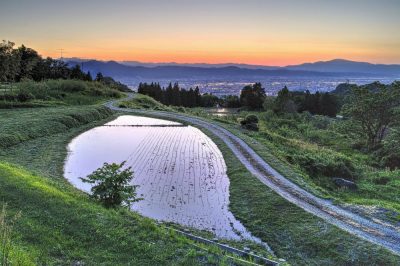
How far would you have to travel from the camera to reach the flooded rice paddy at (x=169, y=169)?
53.3 ft

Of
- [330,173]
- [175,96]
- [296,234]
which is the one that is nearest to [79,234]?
[296,234]

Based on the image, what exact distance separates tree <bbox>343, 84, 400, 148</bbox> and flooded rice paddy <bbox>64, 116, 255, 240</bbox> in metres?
24.4

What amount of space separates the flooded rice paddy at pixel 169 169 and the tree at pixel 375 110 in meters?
24.4

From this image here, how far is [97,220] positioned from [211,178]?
10.8 metres

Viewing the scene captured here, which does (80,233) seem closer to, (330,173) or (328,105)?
(330,173)

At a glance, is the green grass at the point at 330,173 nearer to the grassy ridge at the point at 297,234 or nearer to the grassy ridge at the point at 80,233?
the grassy ridge at the point at 297,234

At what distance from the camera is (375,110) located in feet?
161

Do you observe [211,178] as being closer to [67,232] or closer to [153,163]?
[153,163]

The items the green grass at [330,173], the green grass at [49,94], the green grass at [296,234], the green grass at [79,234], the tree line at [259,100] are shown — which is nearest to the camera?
the green grass at [79,234]

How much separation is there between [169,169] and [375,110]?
3650 centimetres

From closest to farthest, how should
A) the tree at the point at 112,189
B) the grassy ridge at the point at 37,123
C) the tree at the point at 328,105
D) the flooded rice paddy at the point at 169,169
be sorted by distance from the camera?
the tree at the point at 112,189 < the flooded rice paddy at the point at 169,169 < the grassy ridge at the point at 37,123 < the tree at the point at 328,105

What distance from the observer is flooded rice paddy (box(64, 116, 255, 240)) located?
1625 cm

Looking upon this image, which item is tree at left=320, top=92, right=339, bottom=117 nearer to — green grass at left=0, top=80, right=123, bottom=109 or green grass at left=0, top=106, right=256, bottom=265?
green grass at left=0, top=80, right=123, bottom=109

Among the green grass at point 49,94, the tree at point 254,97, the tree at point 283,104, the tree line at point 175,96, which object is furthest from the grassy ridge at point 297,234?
the tree line at point 175,96
